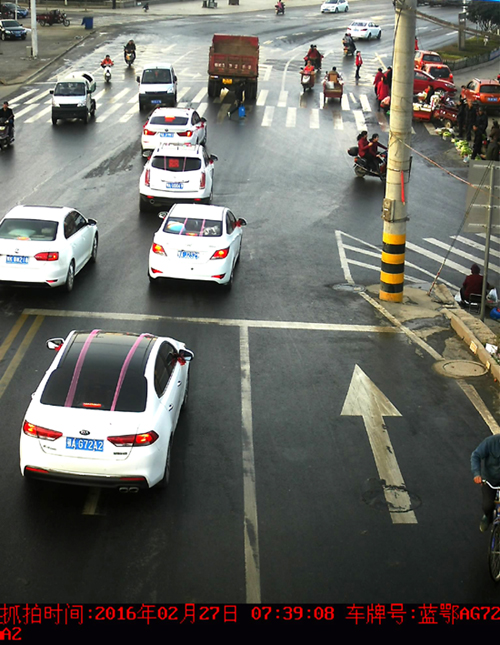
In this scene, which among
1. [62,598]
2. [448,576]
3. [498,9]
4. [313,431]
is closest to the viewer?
[62,598]

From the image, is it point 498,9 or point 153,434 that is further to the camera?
point 498,9

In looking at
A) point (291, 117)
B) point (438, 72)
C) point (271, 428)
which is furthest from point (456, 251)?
point (438, 72)

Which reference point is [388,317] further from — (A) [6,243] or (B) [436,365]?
(A) [6,243]

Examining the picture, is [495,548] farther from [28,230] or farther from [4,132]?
[4,132]

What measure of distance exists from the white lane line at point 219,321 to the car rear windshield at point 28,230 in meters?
1.51

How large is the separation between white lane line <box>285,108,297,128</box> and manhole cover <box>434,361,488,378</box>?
2578 centimetres

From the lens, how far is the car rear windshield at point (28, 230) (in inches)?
678

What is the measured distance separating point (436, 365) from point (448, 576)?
6.58 m

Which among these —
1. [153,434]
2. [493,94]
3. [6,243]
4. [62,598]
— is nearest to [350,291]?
[6,243]

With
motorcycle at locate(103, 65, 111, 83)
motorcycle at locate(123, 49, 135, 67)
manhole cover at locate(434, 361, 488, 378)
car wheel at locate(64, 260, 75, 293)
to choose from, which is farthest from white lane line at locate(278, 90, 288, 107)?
manhole cover at locate(434, 361, 488, 378)

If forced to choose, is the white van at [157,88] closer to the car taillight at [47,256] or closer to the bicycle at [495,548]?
the car taillight at [47,256]

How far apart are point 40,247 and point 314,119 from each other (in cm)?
2628

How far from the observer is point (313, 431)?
1217 cm

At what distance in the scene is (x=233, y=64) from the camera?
147 feet
